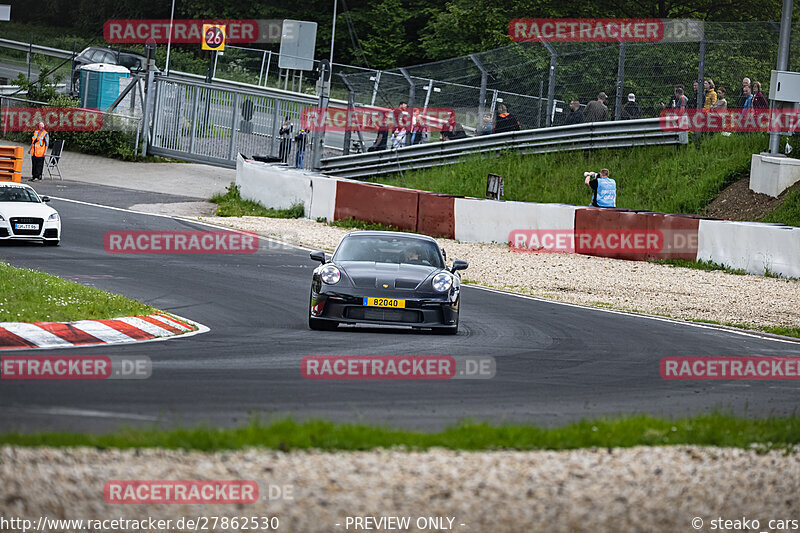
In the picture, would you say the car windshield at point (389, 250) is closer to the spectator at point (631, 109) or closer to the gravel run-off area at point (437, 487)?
the gravel run-off area at point (437, 487)

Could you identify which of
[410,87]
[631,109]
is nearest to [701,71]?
[631,109]

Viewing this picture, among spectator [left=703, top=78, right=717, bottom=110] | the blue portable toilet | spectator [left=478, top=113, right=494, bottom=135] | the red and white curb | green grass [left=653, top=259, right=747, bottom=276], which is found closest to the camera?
the red and white curb

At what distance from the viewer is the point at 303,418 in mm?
7688

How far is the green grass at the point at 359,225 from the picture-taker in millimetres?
24375

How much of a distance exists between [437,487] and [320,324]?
679 centimetres

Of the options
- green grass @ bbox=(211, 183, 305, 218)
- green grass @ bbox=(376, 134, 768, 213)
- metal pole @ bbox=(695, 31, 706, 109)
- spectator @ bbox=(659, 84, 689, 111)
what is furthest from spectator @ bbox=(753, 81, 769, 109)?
green grass @ bbox=(211, 183, 305, 218)

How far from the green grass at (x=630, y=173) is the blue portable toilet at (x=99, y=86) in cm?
1640

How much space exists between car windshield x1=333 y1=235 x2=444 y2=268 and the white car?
8572 mm

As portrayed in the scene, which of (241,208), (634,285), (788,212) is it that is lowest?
(634,285)

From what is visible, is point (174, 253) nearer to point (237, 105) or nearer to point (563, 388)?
point (563, 388)

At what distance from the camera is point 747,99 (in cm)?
2388

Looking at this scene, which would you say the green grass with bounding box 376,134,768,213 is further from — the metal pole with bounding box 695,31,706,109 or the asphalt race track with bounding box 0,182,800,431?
the asphalt race track with bounding box 0,182,800,431

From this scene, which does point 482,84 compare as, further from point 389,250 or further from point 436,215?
point 389,250

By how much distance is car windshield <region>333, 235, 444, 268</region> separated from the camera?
13664mm
